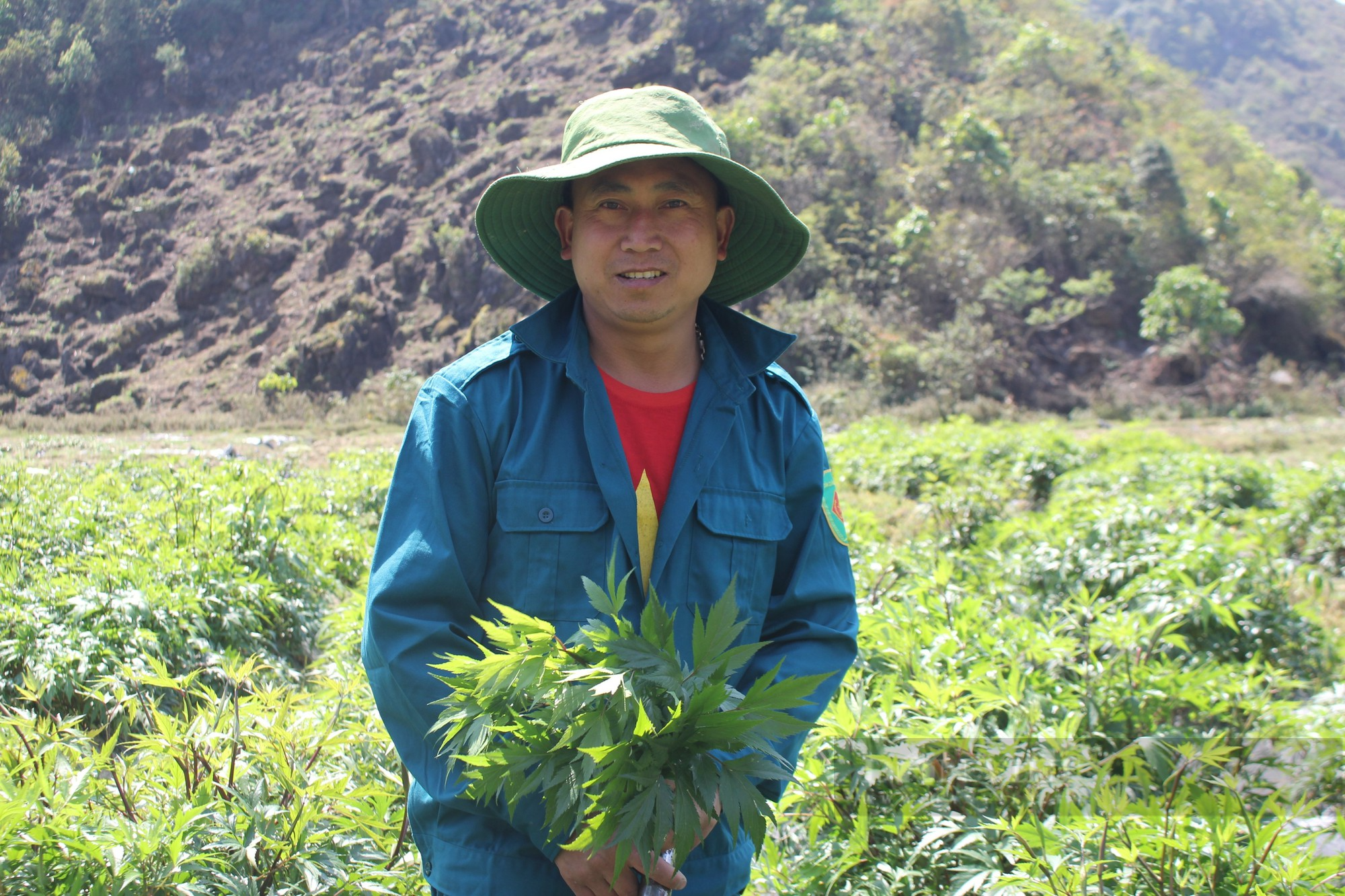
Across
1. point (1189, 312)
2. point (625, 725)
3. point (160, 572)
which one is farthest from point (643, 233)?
point (1189, 312)

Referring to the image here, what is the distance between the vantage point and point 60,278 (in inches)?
861

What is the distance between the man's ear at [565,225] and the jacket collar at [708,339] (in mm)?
76

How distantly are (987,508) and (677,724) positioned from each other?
5.16 meters

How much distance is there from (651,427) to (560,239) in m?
0.44

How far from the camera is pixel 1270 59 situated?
A: 262 feet

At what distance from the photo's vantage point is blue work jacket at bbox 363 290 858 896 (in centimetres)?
129

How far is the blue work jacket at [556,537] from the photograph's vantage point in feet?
4.22

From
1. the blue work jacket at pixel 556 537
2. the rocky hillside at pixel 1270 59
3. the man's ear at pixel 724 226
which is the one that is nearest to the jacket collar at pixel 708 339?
the blue work jacket at pixel 556 537

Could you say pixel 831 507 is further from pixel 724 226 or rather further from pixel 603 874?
pixel 603 874

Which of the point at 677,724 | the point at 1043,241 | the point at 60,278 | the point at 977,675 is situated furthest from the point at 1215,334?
the point at 60,278

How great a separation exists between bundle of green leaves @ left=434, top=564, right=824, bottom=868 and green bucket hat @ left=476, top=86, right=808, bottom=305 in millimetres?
720

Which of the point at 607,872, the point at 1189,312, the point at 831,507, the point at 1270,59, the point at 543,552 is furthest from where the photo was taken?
the point at 1270,59

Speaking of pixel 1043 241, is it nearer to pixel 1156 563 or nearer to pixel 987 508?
pixel 987 508

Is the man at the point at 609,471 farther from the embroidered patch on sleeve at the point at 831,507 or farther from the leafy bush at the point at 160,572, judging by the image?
the leafy bush at the point at 160,572
